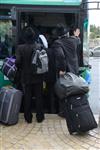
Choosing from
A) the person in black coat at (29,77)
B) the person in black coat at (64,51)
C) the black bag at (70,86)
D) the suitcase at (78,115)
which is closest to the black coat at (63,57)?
the person in black coat at (64,51)

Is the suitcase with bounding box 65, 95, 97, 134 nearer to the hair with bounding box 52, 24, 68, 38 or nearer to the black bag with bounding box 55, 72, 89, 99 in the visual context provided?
the black bag with bounding box 55, 72, 89, 99

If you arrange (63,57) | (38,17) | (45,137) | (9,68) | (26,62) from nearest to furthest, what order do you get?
(45,137) < (63,57) < (26,62) < (9,68) < (38,17)

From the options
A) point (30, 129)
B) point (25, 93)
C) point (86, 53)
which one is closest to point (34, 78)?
point (25, 93)

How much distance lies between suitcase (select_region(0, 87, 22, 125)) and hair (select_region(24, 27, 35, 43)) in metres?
0.94

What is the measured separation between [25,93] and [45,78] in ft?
1.77

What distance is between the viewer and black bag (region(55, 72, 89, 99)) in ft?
20.2

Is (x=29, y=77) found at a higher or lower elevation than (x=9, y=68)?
lower

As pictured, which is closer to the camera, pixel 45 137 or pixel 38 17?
pixel 45 137

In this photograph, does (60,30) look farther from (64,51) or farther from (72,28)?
(72,28)

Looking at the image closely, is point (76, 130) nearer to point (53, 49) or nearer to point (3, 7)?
point (53, 49)

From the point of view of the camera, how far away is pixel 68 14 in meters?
7.39

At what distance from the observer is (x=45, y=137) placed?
6.30m

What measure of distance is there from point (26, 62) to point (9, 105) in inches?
32.5

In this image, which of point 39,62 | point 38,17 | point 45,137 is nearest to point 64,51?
point 39,62
